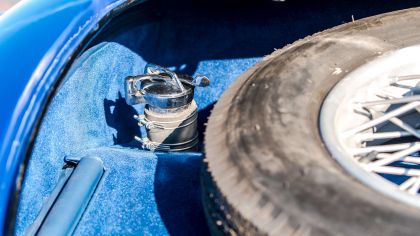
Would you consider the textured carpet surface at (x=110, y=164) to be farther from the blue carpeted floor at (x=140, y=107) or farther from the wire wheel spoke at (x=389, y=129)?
the wire wheel spoke at (x=389, y=129)

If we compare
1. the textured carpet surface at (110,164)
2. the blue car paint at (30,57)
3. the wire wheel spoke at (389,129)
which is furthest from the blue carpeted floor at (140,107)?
the wire wheel spoke at (389,129)

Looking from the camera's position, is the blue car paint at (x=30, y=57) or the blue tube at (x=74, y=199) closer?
the blue car paint at (x=30, y=57)

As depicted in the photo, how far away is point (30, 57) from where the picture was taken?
0.88 m

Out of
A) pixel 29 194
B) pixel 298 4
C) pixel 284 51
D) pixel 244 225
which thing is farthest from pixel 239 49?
pixel 244 225

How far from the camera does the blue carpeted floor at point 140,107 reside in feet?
3.35

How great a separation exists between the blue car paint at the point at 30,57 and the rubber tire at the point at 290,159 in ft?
0.91

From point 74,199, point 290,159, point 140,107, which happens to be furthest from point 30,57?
point 140,107

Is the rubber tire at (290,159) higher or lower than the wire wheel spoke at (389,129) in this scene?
higher

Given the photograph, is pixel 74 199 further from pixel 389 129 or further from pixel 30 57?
pixel 389 129

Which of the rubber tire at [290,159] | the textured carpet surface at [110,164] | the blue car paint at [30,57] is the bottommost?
the textured carpet surface at [110,164]

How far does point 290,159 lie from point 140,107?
807 millimetres

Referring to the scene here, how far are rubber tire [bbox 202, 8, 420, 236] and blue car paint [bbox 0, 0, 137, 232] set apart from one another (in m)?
0.28

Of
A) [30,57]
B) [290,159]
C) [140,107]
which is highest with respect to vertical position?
[30,57]

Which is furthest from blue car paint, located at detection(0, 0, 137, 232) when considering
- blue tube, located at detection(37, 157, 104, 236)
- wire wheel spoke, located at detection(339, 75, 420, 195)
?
wire wheel spoke, located at detection(339, 75, 420, 195)
